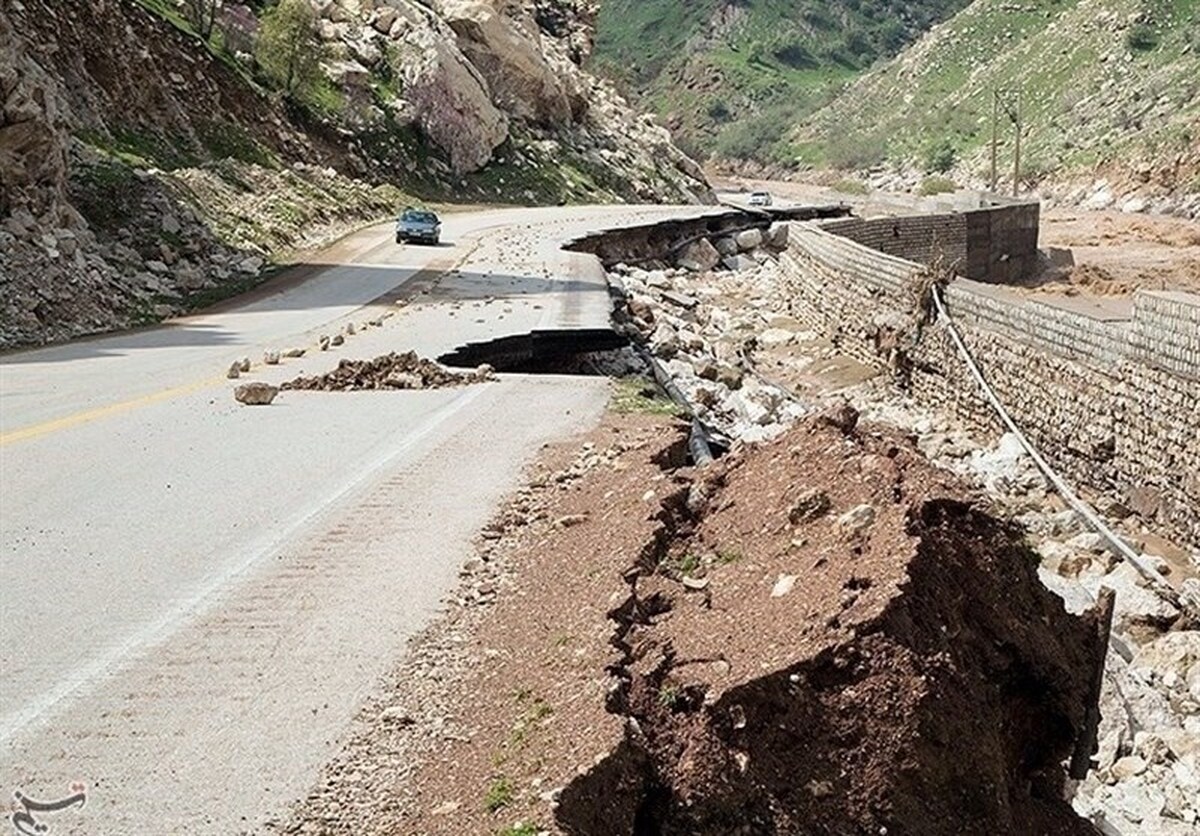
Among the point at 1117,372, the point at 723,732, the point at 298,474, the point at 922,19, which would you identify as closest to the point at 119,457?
the point at 298,474

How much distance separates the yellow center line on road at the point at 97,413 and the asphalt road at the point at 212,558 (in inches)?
2.1

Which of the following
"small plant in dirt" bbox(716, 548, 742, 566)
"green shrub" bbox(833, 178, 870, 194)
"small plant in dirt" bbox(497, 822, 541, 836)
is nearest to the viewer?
"small plant in dirt" bbox(497, 822, 541, 836)

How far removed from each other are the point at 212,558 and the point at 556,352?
963 centimetres

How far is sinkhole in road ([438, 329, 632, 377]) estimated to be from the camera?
1559cm

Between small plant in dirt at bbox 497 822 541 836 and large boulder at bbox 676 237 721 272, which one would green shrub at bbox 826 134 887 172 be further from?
small plant in dirt at bbox 497 822 541 836

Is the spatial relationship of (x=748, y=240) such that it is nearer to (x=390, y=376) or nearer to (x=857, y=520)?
(x=390, y=376)

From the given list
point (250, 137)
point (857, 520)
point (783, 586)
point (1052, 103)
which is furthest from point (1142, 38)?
point (783, 586)

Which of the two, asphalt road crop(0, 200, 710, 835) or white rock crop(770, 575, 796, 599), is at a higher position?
white rock crop(770, 575, 796, 599)

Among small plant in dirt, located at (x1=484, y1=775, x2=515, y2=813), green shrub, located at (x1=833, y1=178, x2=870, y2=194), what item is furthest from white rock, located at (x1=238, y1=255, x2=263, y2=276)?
green shrub, located at (x1=833, y1=178, x2=870, y2=194)

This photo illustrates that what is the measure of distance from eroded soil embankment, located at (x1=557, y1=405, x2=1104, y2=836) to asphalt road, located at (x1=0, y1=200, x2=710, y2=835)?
1169 millimetres

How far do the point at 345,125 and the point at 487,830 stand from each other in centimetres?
4376

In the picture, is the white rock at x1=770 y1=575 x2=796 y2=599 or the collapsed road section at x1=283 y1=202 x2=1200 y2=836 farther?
the white rock at x1=770 y1=575 x2=796 y2=599

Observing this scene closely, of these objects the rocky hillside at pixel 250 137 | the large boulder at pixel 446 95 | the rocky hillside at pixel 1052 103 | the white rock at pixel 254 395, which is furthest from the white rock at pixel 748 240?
the white rock at pixel 254 395

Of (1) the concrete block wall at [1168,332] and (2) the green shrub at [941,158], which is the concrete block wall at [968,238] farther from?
(2) the green shrub at [941,158]
